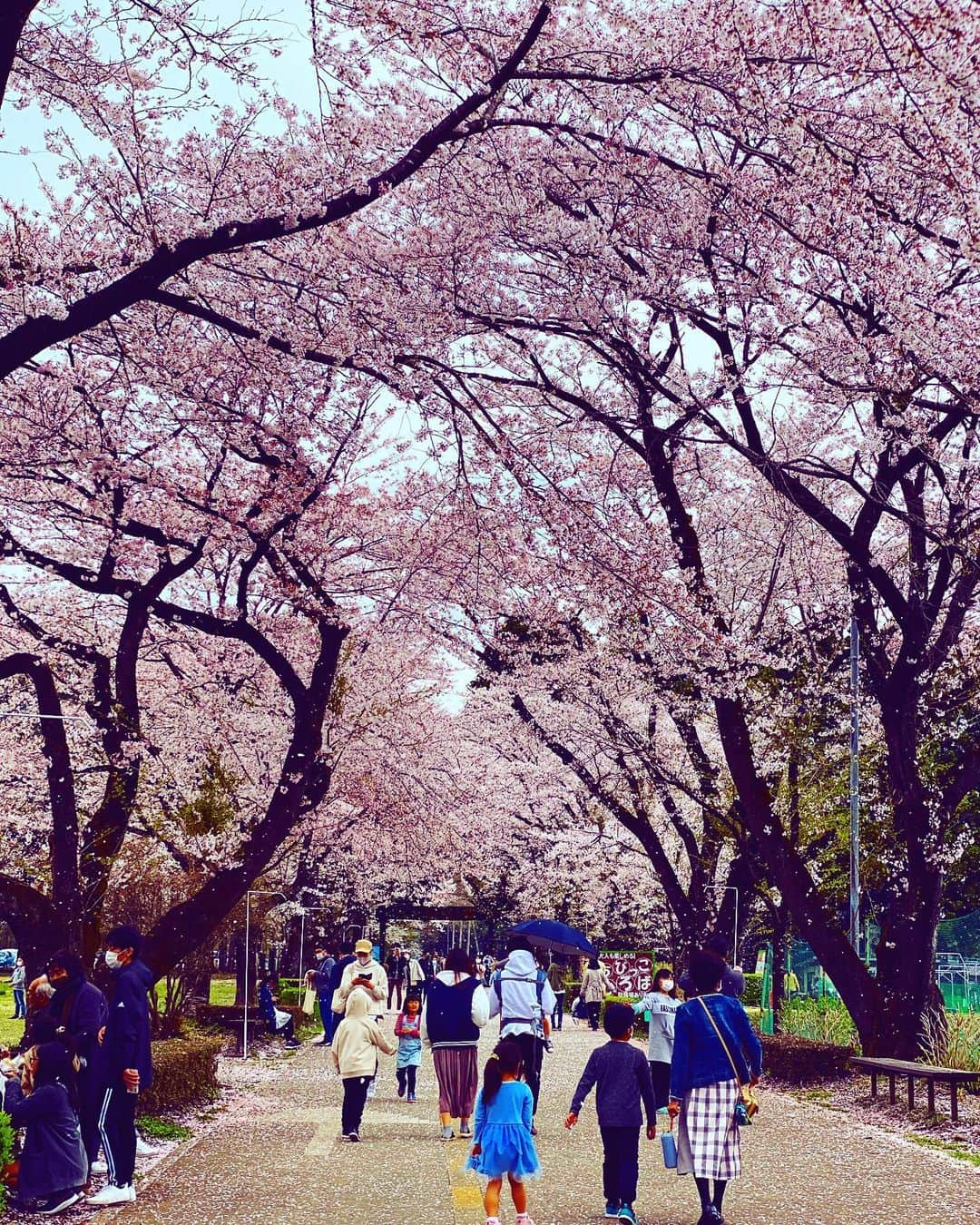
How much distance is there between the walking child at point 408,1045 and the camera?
51.5 ft

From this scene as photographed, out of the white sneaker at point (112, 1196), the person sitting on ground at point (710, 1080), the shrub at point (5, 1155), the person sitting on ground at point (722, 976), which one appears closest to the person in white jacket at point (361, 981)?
the person sitting on ground at point (722, 976)

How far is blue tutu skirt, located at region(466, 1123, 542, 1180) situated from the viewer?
7.50 m

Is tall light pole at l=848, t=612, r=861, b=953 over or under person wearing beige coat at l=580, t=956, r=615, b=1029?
over

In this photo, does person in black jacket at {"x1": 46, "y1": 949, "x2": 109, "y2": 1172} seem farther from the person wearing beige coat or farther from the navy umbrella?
the person wearing beige coat

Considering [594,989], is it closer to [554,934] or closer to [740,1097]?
[554,934]

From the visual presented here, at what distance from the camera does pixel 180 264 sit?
7.23m

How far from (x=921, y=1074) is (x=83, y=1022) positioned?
771cm

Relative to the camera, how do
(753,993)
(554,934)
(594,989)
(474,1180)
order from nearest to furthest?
1. (474,1180)
2. (554,934)
3. (594,989)
4. (753,993)

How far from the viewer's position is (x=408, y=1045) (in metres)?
15.9

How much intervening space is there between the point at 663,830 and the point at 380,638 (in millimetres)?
14192

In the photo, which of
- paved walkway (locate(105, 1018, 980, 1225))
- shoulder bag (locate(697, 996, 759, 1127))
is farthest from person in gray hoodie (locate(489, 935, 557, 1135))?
shoulder bag (locate(697, 996, 759, 1127))

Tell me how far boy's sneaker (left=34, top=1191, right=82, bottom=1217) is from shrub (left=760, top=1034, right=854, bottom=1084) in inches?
424

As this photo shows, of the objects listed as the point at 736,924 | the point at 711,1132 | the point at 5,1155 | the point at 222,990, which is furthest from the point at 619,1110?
the point at 222,990

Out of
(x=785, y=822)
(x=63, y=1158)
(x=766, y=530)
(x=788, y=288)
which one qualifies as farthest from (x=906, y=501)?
(x=63, y=1158)
